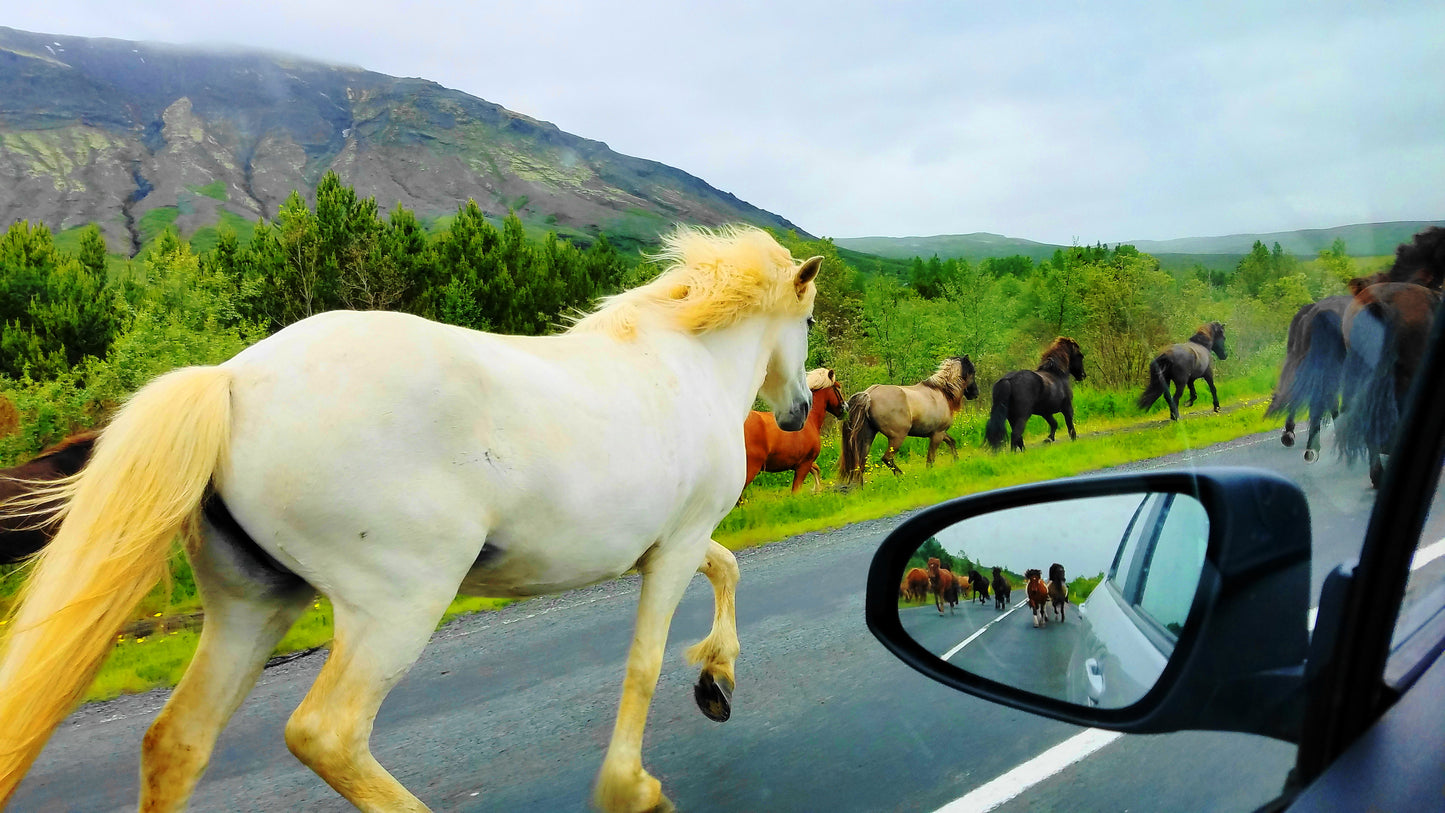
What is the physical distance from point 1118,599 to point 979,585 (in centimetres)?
34

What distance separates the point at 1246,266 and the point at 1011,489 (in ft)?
1.85

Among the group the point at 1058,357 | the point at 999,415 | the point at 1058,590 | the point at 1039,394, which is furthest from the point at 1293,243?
the point at 999,415

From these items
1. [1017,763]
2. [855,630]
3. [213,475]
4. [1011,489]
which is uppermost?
[1011,489]

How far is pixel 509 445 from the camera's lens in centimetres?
228

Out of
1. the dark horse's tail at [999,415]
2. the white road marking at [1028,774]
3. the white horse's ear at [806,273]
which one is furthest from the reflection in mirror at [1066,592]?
the dark horse's tail at [999,415]

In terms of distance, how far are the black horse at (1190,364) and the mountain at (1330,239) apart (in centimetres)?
26

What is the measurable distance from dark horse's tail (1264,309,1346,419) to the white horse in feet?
5.81

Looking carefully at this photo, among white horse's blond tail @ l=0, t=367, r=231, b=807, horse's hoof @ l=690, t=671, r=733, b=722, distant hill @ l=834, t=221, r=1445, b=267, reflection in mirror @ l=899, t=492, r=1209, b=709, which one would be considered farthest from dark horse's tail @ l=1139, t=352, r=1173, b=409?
white horse's blond tail @ l=0, t=367, r=231, b=807

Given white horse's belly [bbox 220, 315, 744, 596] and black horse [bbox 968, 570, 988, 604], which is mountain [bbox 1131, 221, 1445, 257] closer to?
black horse [bbox 968, 570, 988, 604]

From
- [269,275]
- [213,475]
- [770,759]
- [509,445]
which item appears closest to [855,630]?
[770,759]

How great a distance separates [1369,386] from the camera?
955mm

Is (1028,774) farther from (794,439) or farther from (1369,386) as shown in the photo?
(794,439)

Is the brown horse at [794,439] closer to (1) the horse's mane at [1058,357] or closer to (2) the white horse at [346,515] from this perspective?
(1) the horse's mane at [1058,357]

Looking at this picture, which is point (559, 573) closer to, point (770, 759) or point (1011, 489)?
point (770, 759)
